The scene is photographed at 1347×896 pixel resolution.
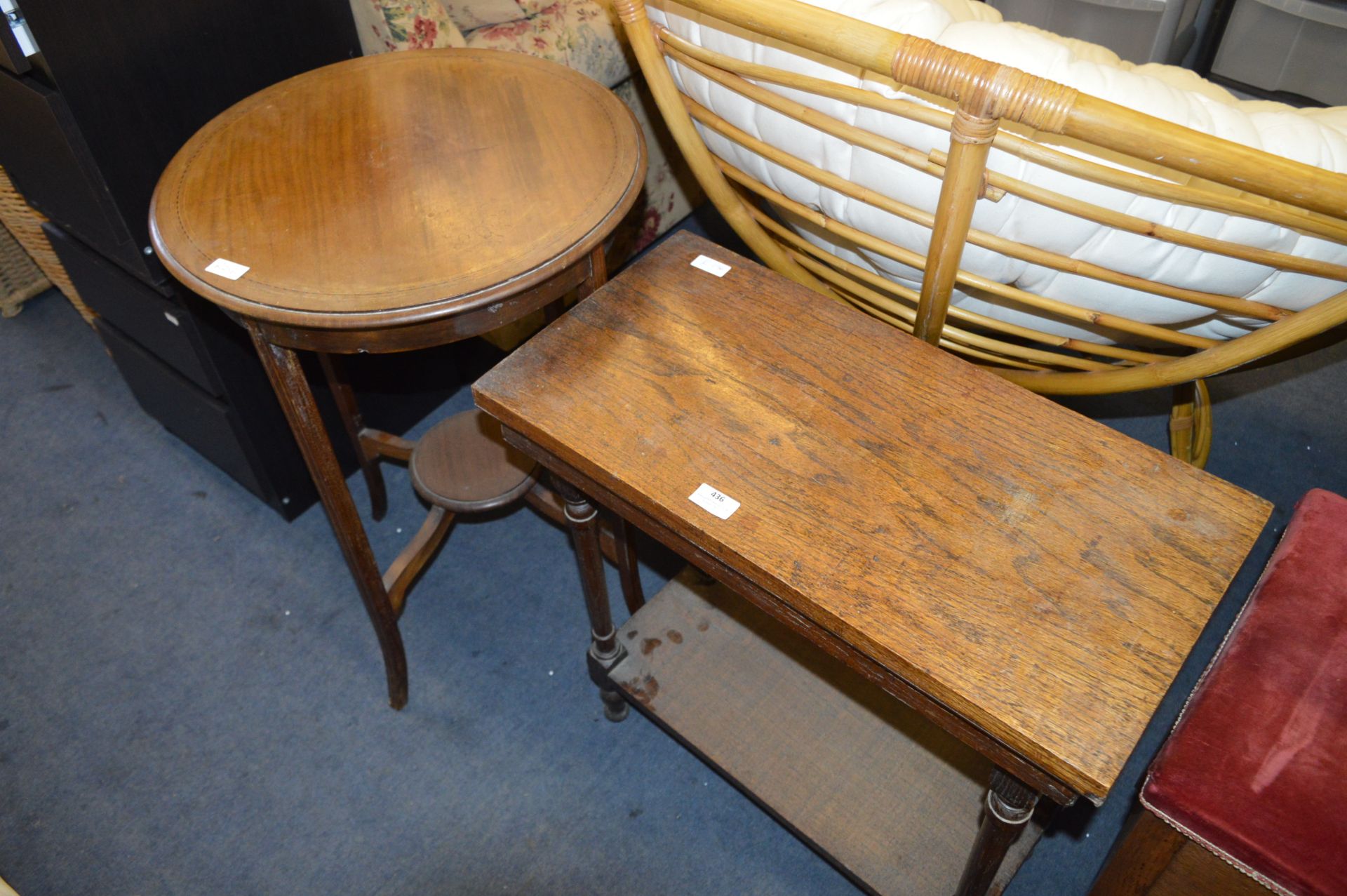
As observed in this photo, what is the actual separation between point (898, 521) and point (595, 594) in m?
0.54

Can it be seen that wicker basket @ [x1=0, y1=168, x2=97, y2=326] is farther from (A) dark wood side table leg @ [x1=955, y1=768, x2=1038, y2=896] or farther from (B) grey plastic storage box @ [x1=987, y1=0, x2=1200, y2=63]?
(B) grey plastic storage box @ [x1=987, y1=0, x2=1200, y2=63]

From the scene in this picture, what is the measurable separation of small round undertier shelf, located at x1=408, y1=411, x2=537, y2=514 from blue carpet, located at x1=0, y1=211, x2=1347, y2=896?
0.68ft

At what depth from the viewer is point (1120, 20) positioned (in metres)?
2.29

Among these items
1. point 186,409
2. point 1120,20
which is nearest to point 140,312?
point 186,409

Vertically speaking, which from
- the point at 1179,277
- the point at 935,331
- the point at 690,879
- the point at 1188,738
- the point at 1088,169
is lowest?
the point at 690,879

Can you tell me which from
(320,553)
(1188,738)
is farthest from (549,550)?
(1188,738)

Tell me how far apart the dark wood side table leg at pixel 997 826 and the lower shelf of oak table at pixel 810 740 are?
184mm

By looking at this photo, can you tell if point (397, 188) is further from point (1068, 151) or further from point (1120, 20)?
point (1120, 20)

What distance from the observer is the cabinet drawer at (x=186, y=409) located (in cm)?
162

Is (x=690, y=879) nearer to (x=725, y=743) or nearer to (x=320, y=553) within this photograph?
(x=725, y=743)

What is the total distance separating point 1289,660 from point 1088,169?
0.51 meters

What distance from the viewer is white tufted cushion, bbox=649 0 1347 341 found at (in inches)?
36.9

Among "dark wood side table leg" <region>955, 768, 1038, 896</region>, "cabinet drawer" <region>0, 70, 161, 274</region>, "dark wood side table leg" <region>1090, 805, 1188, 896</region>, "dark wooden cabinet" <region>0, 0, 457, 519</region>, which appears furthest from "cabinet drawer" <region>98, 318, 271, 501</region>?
"dark wood side table leg" <region>1090, 805, 1188, 896</region>

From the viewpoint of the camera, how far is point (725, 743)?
1.32 meters
